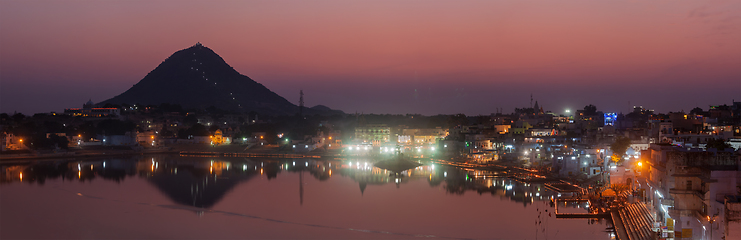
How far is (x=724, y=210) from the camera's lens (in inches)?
287

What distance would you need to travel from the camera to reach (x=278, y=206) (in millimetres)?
15125

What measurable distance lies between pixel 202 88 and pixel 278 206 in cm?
8916

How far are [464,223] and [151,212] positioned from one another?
→ 8265mm

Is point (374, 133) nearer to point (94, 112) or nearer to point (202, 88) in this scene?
point (94, 112)

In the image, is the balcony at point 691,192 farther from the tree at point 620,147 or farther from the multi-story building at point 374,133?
the multi-story building at point 374,133

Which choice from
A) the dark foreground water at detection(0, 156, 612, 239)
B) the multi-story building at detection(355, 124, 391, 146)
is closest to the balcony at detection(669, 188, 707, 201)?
the dark foreground water at detection(0, 156, 612, 239)

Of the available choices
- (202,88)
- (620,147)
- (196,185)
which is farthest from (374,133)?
(202,88)

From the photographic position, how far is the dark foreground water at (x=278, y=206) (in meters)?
11.9

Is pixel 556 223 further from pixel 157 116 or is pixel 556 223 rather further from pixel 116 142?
pixel 157 116

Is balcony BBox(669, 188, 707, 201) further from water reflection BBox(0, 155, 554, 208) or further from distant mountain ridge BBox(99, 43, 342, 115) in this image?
distant mountain ridge BBox(99, 43, 342, 115)

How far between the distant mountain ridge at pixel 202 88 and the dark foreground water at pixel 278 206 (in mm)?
71248

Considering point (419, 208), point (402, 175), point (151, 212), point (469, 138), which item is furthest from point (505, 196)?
point (469, 138)

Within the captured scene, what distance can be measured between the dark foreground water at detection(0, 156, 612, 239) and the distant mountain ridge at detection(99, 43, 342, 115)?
71248mm

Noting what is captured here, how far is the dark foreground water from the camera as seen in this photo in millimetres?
11883
